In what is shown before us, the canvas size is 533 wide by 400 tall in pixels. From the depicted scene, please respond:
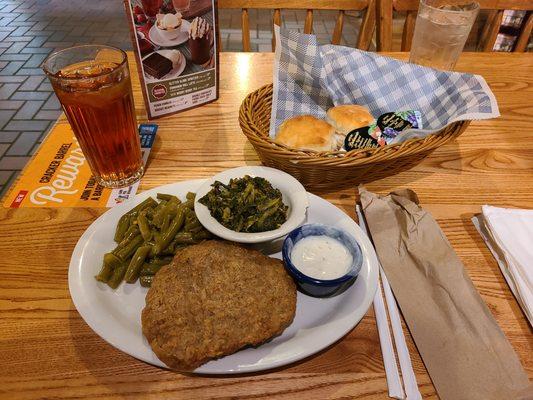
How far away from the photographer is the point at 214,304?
104cm

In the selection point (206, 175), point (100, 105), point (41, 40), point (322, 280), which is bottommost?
point (41, 40)

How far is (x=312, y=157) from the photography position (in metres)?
1.38

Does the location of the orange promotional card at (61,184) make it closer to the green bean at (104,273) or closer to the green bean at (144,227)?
the green bean at (144,227)

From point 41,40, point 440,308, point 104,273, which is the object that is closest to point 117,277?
point 104,273

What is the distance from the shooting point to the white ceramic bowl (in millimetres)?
1186

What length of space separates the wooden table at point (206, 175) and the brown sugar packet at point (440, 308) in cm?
7

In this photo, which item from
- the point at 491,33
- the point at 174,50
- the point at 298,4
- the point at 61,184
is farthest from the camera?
the point at 491,33

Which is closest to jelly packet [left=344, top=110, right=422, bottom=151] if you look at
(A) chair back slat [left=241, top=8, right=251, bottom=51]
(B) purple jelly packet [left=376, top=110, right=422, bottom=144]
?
(B) purple jelly packet [left=376, top=110, right=422, bottom=144]

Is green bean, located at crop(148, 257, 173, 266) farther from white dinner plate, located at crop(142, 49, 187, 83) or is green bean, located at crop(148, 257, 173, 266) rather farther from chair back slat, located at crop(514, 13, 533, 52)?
chair back slat, located at crop(514, 13, 533, 52)

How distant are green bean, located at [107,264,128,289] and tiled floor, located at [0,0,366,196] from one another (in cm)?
291

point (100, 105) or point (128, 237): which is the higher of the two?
point (100, 105)

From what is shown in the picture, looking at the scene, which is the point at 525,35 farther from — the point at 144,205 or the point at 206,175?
the point at 144,205

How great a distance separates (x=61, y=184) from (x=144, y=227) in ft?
1.66

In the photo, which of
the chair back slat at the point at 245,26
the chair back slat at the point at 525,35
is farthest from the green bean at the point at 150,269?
the chair back slat at the point at 525,35
